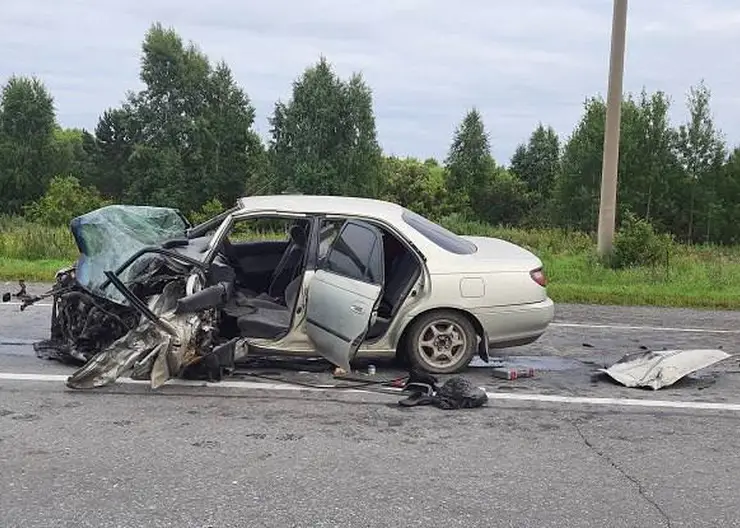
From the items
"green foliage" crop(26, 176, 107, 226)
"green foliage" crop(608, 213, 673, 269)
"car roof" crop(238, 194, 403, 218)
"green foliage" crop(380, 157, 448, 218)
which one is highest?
"green foliage" crop(380, 157, 448, 218)

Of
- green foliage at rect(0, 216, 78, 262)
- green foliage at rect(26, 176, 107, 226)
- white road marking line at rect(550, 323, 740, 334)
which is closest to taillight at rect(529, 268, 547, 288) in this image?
white road marking line at rect(550, 323, 740, 334)

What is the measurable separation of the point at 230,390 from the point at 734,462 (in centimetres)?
364

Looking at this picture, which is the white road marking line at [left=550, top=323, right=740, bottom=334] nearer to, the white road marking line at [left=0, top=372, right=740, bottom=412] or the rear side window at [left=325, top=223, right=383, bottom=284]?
the white road marking line at [left=0, top=372, right=740, bottom=412]

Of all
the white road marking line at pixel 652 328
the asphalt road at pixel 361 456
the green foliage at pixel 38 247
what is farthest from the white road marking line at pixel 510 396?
Result: the green foliage at pixel 38 247

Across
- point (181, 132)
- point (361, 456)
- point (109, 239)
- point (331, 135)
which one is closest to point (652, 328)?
point (361, 456)

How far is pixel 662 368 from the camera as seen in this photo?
6840 mm

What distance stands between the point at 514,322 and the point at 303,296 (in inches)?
73.9

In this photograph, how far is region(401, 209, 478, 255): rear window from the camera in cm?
714

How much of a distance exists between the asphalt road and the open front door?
1.38ft

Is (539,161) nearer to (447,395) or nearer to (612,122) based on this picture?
(612,122)

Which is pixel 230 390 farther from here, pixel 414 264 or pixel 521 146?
pixel 521 146

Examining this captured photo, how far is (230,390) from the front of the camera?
20.5 feet

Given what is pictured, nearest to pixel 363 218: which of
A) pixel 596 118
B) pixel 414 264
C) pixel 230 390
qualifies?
pixel 414 264

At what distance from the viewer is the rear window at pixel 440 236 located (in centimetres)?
714
